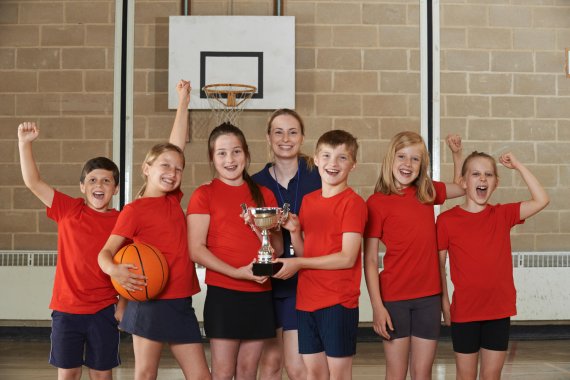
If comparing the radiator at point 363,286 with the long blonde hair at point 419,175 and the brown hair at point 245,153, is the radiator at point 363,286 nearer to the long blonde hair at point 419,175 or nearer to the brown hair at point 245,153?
the long blonde hair at point 419,175

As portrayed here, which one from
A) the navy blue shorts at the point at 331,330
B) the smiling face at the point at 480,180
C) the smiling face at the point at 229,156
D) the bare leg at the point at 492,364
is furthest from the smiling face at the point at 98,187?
the bare leg at the point at 492,364

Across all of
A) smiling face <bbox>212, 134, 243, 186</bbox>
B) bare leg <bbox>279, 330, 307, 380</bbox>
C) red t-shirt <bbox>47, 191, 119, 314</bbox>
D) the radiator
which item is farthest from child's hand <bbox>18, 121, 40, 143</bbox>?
the radiator

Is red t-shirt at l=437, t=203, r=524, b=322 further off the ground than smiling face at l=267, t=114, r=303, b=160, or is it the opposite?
smiling face at l=267, t=114, r=303, b=160

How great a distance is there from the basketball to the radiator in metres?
2.96

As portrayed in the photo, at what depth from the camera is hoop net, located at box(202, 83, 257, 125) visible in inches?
216

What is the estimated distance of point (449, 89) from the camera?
575cm

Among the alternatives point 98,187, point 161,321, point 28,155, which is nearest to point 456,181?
point 161,321

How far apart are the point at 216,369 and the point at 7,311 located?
355 centimetres

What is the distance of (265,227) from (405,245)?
0.60 m

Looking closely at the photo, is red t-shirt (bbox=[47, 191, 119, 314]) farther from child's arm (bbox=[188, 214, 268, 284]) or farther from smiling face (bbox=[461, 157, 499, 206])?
smiling face (bbox=[461, 157, 499, 206])

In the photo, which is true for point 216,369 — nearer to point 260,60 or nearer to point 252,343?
point 252,343

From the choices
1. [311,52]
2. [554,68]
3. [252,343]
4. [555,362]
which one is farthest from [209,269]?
[554,68]

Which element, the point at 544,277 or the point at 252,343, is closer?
the point at 252,343

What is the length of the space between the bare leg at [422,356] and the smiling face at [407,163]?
0.61m
